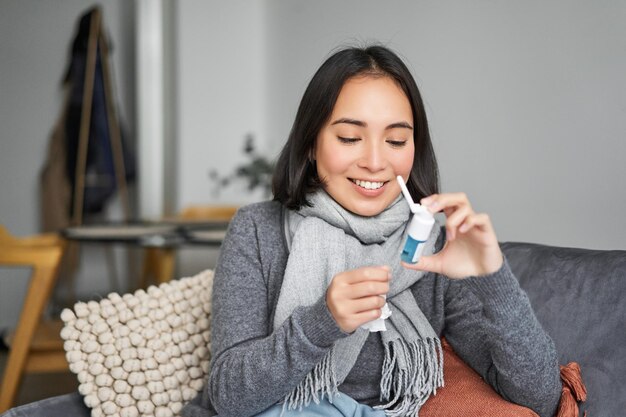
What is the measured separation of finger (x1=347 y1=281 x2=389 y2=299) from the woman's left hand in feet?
0.15

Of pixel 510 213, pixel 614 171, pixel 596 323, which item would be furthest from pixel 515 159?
pixel 596 323

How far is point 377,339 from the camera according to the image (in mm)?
1452

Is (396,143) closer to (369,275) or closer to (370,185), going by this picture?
(370,185)

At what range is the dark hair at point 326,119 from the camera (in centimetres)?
144

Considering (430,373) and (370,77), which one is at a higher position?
(370,77)

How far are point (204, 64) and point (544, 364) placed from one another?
3.88 m

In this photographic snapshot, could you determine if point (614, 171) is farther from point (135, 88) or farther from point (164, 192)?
point (135, 88)

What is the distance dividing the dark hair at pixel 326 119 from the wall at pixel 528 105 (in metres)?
0.69

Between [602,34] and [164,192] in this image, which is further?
[164,192]

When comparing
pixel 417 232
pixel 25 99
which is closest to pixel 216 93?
pixel 25 99

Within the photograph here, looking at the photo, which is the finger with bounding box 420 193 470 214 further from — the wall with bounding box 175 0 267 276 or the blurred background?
the wall with bounding box 175 0 267 276

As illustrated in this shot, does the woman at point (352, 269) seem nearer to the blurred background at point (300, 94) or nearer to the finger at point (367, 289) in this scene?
the finger at point (367, 289)

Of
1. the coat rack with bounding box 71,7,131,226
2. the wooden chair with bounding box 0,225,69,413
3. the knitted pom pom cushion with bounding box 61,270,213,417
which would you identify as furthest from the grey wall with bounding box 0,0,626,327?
the wooden chair with bounding box 0,225,69,413

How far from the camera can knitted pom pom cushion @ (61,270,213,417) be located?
59.4 inches
